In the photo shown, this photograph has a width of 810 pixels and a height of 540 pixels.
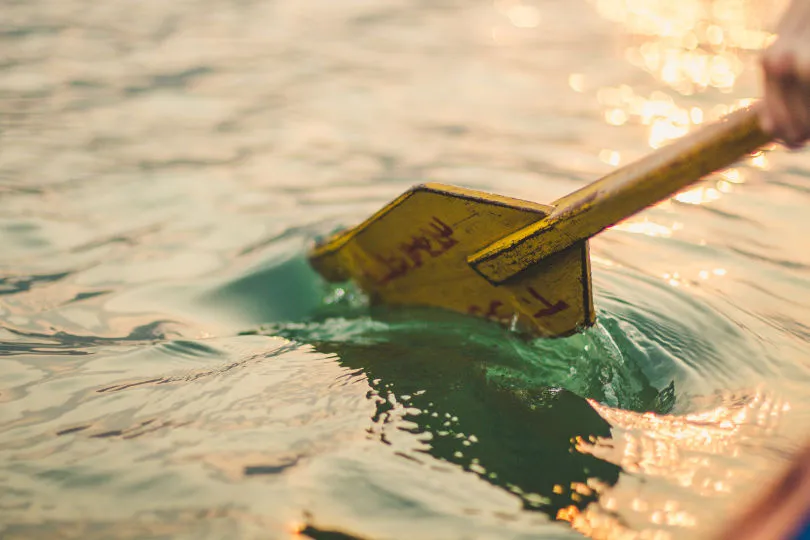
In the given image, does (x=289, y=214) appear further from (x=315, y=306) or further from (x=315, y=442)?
(x=315, y=442)

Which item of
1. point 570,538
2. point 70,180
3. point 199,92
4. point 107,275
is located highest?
point 199,92

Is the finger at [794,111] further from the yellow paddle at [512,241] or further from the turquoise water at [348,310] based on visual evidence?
the turquoise water at [348,310]

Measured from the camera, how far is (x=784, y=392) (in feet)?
9.29

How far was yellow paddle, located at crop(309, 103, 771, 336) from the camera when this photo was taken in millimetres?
2287

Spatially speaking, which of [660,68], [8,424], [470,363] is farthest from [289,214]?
[660,68]

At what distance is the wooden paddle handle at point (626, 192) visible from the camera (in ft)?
7.12

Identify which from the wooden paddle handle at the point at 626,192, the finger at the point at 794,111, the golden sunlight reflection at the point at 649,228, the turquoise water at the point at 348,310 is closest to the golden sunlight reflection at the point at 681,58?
the turquoise water at the point at 348,310

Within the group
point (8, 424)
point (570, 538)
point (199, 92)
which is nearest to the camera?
point (570, 538)

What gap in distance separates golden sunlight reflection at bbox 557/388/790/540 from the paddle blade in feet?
1.34

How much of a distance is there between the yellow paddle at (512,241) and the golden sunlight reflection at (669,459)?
0.45 metres

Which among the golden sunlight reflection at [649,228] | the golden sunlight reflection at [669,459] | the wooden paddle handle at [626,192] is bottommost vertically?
the golden sunlight reflection at [669,459]

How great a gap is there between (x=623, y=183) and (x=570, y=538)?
103 centimetres

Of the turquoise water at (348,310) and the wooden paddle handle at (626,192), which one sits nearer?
the wooden paddle handle at (626,192)

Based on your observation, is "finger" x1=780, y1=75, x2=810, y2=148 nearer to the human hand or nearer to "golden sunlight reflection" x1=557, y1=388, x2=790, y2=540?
the human hand
